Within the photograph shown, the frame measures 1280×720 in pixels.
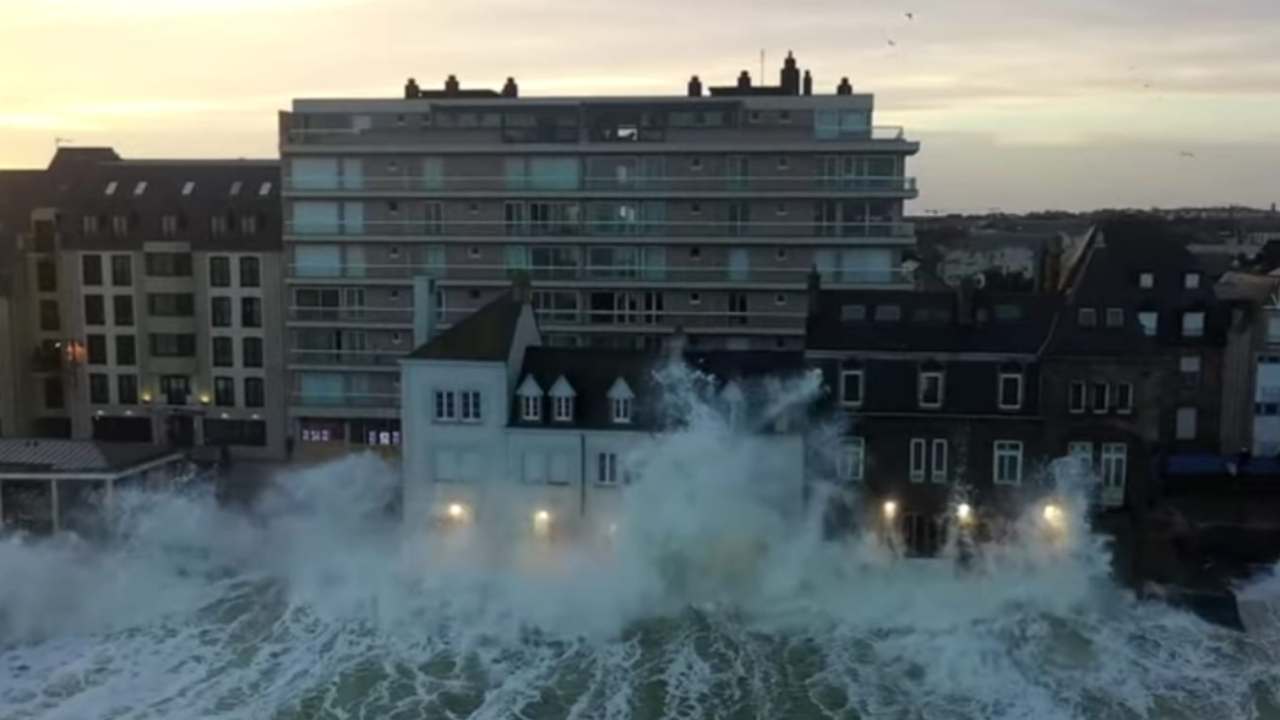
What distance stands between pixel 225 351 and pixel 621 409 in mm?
25860

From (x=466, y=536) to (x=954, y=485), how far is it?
15.3 metres

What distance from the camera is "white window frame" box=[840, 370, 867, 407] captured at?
37750 millimetres

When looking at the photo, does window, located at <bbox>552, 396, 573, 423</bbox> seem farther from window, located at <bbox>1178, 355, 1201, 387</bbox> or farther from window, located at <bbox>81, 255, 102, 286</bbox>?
window, located at <bbox>81, 255, 102, 286</bbox>

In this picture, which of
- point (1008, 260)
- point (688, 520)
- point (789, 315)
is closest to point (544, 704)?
point (688, 520)

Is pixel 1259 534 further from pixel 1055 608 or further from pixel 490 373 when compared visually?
pixel 490 373

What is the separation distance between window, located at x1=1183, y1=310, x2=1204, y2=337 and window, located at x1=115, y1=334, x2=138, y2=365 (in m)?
45.7

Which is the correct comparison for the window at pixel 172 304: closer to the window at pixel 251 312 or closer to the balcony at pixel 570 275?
the window at pixel 251 312

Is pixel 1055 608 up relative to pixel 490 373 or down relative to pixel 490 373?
down

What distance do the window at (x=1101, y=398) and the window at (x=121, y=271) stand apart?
42402 millimetres

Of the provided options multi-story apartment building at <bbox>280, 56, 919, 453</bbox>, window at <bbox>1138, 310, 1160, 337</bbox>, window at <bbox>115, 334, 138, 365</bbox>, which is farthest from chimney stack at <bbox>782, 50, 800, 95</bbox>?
window at <bbox>115, 334, 138, 365</bbox>

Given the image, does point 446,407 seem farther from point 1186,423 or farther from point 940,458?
point 1186,423

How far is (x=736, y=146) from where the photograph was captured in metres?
50.6

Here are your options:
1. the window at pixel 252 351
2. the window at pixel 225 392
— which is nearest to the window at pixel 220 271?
the window at pixel 252 351

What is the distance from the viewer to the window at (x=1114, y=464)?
3666 centimetres
